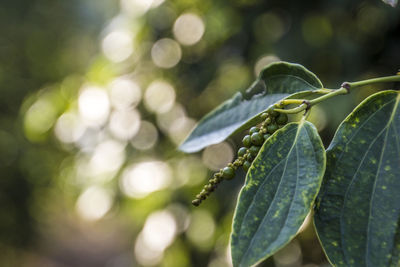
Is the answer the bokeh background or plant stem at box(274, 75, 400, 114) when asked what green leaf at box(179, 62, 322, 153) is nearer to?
plant stem at box(274, 75, 400, 114)

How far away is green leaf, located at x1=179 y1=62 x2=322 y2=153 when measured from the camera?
1.75ft

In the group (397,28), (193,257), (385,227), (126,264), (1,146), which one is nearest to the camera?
(385,227)

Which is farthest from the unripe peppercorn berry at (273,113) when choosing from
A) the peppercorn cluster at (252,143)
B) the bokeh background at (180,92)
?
the bokeh background at (180,92)

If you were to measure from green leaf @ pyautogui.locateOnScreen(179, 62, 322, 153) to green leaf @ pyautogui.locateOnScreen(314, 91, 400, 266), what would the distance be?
82mm

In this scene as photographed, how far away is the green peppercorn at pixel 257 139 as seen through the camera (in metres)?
0.48

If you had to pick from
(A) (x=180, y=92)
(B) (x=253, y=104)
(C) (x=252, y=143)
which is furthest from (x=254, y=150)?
(A) (x=180, y=92)

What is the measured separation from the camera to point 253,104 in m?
0.59

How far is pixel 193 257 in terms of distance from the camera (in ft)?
4.97

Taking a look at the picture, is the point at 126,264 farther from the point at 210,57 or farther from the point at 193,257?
the point at 210,57

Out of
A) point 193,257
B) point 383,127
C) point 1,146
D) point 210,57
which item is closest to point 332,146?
point 383,127

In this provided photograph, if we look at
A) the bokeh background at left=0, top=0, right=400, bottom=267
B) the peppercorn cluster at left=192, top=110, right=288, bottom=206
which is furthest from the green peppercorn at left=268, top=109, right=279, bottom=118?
the bokeh background at left=0, top=0, right=400, bottom=267

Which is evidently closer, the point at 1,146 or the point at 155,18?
the point at 155,18

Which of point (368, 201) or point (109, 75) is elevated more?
point (109, 75)

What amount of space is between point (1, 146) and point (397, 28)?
3203 mm
